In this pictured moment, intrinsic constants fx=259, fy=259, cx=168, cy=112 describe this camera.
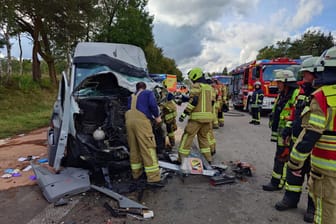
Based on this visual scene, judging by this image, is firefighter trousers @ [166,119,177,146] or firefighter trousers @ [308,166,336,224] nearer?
firefighter trousers @ [308,166,336,224]

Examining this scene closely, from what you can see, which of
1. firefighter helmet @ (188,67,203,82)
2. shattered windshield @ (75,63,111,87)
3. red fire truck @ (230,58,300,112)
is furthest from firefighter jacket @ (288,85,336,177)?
red fire truck @ (230,58,300,112)

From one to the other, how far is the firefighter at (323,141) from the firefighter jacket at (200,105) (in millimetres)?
2400

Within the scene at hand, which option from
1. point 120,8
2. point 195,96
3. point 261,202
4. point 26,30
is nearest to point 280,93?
point 195,96

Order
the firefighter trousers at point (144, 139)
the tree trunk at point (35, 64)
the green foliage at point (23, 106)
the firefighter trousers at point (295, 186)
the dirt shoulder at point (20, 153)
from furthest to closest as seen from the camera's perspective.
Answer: the tree trunk at point (35, 64) → the green foliage at point (23, 106) → the dirt shoulder at point (20, 153) → the firefighter trousers at point (144, 139) → the firefighter trousers at point (295, 186)

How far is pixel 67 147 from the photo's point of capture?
414cm

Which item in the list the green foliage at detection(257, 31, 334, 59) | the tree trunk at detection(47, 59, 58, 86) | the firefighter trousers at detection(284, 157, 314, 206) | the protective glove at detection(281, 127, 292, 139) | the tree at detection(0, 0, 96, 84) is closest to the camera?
the firefighter trousers at detection(284, 157, 314, 206)

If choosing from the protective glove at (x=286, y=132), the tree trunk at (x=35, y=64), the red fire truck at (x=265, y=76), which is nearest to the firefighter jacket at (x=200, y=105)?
the protective glove at (x=286, y=132)

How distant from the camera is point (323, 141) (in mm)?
2223

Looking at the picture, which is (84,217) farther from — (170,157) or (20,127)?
(20,127)

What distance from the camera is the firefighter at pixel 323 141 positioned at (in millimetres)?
2117

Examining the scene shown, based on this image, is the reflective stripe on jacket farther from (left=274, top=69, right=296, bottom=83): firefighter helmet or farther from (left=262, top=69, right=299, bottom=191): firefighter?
(left=274, top=69, right=296, bottom=83): firefighter helmet

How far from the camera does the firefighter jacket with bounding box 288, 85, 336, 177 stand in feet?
6.93

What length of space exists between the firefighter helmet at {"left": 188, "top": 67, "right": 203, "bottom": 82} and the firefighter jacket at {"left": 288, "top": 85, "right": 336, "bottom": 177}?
105 inches

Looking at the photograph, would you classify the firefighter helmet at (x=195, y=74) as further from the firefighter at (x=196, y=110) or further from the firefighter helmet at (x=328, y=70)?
the firefighter helmet at (x=328, y=70)
